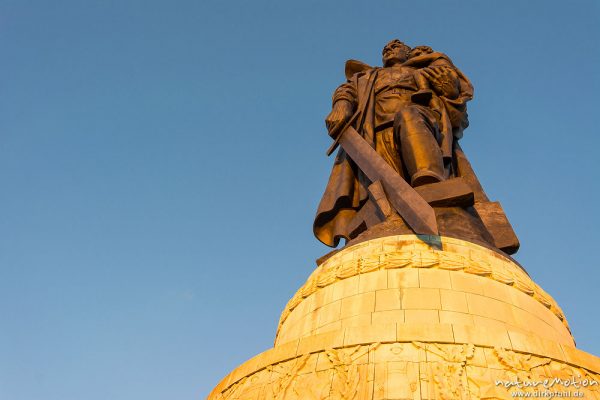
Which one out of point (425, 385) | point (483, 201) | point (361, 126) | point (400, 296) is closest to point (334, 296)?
point (400, 296)

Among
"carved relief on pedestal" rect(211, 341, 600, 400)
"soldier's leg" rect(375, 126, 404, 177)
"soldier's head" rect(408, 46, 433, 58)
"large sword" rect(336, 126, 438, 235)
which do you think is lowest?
"carved relief on pedestal" rect(211, 341, 600, 400)

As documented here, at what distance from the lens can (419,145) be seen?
34.1 feet

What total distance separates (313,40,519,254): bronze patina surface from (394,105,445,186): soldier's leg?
16mm

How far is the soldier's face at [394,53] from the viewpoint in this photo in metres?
14.0

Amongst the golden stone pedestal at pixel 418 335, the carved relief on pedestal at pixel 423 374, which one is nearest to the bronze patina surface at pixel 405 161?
the golden stone pedestal at pixel 418 335

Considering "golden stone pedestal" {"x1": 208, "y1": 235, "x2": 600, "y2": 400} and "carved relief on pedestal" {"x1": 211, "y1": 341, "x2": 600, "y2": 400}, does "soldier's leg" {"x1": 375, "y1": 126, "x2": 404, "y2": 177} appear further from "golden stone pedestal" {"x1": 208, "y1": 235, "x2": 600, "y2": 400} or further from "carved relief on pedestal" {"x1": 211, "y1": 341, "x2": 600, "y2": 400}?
"carved relief on pedestal" {"x1": 211, "y1": 341, "x2": 600, "y2": 400}

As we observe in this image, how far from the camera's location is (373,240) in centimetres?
873

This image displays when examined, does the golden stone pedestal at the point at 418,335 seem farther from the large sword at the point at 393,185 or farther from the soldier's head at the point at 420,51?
the soldier's head at the point at 420,51

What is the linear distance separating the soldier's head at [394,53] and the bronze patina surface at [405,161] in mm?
30

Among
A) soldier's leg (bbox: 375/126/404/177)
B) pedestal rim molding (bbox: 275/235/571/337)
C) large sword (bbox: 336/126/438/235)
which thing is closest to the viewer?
pedestal rim molding (bbox: 275/235/571/337)

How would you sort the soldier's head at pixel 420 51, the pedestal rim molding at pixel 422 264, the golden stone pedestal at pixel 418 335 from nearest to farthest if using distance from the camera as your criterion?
the golden stone pedestal at pixel 418 335, the pedestal rim molding at pixel 422 264, the soldier's head at pixel 420 51

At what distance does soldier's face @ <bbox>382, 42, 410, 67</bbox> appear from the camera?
13992mm

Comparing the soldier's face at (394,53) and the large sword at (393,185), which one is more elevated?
the soldier's face at (394,53)

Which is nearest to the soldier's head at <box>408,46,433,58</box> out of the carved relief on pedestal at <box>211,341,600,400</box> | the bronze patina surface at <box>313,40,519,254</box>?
the bronze patina surface at <box>313,40,519,254</box>
